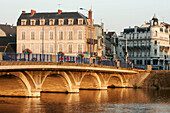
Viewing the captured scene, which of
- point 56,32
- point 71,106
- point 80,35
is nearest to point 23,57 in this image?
point 71,106

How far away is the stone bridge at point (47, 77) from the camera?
55459 mm

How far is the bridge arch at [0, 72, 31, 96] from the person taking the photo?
188 feet

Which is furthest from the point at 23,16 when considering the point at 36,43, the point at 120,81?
the point at 120,81

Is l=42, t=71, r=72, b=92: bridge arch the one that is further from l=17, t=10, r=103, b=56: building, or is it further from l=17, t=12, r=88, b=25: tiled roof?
l=17, t=12, r=88, b=25: tiled roof

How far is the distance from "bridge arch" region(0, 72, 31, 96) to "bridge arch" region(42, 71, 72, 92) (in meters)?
8.66

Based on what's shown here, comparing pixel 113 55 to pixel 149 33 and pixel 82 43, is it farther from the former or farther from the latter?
pixel 82 43

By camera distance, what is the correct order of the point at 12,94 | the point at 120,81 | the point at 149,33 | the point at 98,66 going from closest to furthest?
the point at 12,94, the point at 98,66, the point at 120,81, the point at 149,33

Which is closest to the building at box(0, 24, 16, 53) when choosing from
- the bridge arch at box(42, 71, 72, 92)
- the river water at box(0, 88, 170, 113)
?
the bridge arch at box(42, 71, 72, 92)

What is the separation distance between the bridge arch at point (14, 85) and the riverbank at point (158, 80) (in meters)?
45.7

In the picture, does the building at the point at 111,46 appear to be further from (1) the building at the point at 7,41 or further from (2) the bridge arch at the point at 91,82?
(2) the bridge arch at the point at 91,82

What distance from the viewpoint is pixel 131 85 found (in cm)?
10031

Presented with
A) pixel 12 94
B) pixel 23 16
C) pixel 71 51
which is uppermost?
pixel 23 16

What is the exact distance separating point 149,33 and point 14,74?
8557 centimetres

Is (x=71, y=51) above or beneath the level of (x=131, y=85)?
above
